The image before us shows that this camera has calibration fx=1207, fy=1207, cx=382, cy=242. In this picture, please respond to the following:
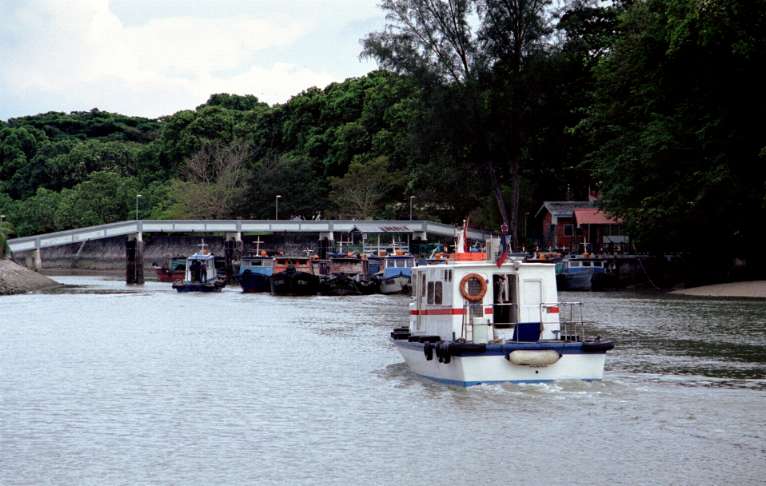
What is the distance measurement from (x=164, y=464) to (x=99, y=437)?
9.87 feet

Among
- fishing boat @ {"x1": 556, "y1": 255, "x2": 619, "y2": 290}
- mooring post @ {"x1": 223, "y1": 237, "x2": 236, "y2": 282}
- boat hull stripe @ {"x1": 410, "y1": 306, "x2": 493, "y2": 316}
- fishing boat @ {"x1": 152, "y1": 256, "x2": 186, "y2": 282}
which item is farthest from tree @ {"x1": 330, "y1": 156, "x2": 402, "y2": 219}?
boat hull stripe @ {"x1": 410, "y1": 306, "x2": 493, "y2": 316}

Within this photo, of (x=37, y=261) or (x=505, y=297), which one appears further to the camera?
(x=37, y=261)

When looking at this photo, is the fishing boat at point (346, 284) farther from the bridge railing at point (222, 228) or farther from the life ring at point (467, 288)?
the life ring at point (467, 288)

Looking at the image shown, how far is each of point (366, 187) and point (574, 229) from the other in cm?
2706

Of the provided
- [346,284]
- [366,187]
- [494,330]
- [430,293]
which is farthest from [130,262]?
[494,330]

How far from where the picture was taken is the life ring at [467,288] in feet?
94.3

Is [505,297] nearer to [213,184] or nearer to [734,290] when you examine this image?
[734,290]

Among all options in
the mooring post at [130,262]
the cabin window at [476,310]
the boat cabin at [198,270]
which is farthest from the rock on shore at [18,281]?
the cabin window at [476,310]

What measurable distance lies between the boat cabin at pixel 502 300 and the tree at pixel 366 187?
94107 millimetres

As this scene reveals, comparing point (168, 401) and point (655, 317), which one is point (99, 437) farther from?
point (655, 317)

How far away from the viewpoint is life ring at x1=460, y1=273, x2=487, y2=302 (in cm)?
2873

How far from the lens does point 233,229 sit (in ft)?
390

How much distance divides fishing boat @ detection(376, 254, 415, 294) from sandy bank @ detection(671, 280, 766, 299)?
21.1 m

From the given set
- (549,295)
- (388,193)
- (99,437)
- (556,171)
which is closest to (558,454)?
(549,295)
